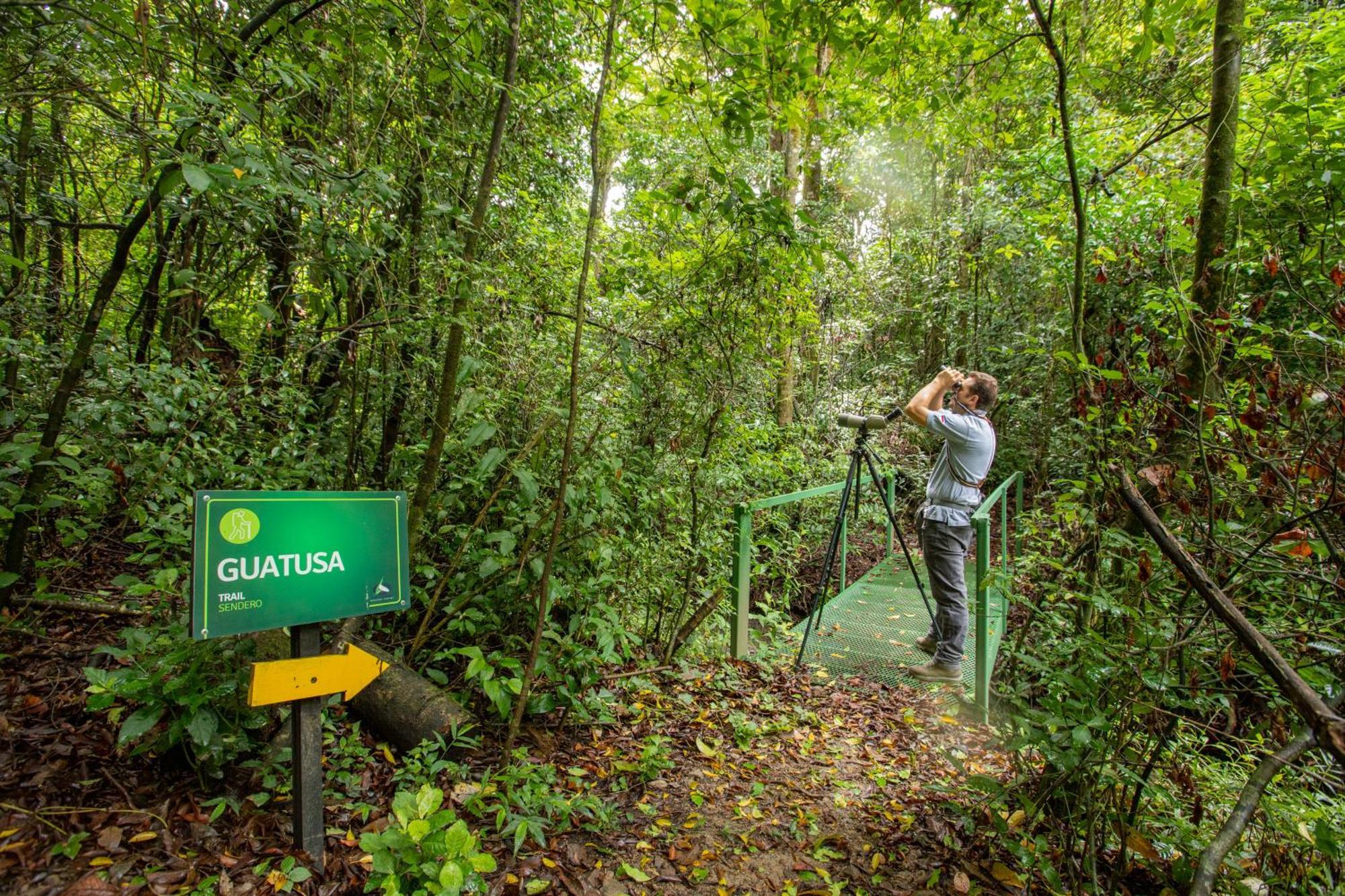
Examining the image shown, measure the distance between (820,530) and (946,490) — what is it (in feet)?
10.2

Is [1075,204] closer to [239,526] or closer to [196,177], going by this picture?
[196,177]

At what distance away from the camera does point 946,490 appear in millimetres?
3461

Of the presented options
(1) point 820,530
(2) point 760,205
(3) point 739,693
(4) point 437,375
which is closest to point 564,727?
(3) point 739,693

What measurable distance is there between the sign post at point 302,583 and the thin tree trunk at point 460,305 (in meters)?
0.56

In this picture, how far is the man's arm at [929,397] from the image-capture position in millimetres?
3402

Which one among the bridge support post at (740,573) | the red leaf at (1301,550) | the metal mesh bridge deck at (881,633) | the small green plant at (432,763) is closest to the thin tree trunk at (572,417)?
the small green plant at (432,763)

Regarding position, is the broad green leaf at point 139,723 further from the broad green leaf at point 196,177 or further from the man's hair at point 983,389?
the man's hair at point 983,389

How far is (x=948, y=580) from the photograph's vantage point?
3436mm

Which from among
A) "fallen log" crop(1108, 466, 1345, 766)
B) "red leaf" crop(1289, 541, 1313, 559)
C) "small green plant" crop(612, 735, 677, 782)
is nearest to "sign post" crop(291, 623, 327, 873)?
"small green plant" crop(612, 735, 677, 782)

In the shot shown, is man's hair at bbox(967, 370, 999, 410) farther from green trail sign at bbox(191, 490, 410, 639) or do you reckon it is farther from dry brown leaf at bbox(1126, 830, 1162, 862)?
green trail sign at bbox(191, 490, 410, 639)

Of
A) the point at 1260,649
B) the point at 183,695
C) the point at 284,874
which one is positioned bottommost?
the point at 284,874

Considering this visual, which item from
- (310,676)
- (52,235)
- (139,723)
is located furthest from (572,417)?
(52,235)

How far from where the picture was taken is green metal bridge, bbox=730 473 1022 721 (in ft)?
10.8

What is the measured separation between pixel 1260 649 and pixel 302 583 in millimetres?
2174
